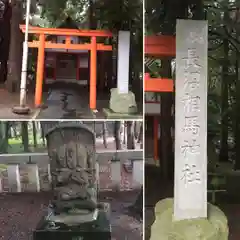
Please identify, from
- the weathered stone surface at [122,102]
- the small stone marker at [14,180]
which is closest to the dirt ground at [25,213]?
the small stone marker at [14,180]

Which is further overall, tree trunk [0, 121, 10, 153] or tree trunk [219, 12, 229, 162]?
tree trunk [219, 12, 229, 162]

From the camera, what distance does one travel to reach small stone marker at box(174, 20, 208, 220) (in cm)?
118

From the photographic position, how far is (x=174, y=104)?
1.20 metres

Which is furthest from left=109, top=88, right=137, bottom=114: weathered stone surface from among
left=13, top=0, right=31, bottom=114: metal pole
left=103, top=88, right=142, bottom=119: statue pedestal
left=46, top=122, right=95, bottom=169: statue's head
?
left=13, top=0, right=31, bottom=114: metal pole

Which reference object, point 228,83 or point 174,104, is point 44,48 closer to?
point 174,104

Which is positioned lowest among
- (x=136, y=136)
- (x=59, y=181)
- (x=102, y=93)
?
(x=59, y=181)

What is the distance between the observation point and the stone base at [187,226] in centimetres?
121

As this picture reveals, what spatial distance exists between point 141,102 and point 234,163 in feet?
1.17

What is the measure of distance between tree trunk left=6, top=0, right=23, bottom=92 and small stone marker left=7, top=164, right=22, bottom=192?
231mm

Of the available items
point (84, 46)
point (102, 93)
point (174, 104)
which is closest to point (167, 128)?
point (174, 104)

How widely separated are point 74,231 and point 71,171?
0.17 meters

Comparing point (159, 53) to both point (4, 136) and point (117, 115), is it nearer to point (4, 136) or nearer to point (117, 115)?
point (117, 115)

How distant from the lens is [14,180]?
1212 millimetres

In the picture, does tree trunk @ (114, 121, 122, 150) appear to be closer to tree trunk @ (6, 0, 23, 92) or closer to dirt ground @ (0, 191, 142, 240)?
dirt ground @ (0, 191, 142, 240)
